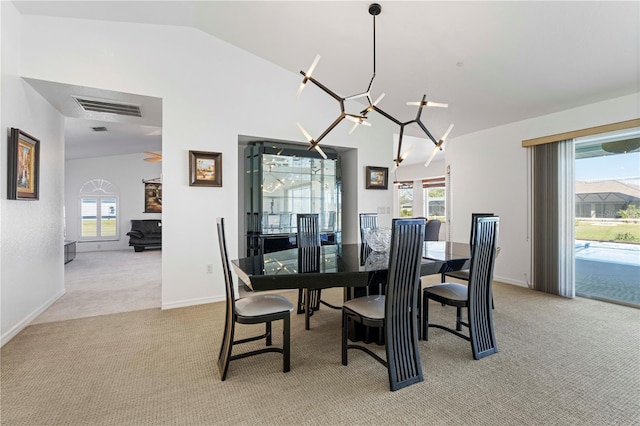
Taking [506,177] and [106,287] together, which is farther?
[506,177]

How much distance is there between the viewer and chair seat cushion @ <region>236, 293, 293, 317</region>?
6.85ft

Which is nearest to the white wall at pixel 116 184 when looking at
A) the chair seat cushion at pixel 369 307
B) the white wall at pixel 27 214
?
the white wall at pixel 27 214

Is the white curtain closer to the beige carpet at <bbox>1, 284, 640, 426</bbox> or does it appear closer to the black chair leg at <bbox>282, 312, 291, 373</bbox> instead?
the beige carpet at <bbox>1, 284, 640, 426</bbox>

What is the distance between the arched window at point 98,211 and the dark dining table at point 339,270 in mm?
8322

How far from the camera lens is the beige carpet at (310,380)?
66.6 inches

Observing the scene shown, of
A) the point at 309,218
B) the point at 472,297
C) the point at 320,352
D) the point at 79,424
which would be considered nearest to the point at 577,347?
the point at 472,297

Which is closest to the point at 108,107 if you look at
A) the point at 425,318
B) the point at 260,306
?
the point at 260,306

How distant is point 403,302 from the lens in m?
2.02

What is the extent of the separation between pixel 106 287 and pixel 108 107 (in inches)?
103

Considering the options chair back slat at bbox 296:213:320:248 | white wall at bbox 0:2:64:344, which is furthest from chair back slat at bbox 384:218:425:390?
white wall at bbox 0:2:64:344

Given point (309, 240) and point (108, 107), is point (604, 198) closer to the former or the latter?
point (309, 240)

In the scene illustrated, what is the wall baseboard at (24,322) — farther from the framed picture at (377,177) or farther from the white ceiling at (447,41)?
the framed picture at (377,177)

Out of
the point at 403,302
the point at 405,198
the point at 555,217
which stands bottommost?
the point at 403,302

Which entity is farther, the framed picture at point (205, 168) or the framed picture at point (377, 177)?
the framed picture at point (377, 177)
